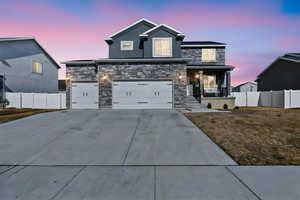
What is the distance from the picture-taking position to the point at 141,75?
1348 cm

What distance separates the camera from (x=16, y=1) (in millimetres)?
13547

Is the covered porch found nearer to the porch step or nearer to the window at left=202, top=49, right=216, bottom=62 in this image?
the porch step

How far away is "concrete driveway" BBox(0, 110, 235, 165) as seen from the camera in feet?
13.2

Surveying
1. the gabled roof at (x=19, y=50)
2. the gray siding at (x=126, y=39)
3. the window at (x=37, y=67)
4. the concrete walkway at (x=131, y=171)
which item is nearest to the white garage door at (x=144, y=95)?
the gray siding at (x=126, y=39)

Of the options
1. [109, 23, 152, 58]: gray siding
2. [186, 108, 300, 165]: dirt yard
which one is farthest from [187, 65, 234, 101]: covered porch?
[186, 108, 300, 165]: dirt yard

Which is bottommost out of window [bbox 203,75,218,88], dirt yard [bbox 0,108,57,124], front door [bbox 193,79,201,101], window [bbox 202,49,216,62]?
dirt yard [bbox 0,108,57,124]

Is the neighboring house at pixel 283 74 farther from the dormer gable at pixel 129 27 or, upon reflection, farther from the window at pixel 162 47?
the dormer gable at pixel 129 27

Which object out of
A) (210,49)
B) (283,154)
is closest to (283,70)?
(210,49)

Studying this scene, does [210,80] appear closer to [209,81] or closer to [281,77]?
[209,81]

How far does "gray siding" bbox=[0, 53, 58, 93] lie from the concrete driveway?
48.8ft

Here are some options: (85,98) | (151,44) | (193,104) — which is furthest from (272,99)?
(85,98)

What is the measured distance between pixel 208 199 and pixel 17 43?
2474 centimetres

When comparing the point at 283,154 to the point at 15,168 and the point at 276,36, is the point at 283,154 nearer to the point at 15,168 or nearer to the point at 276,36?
the point at 15,168

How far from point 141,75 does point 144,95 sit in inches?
64.7
